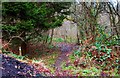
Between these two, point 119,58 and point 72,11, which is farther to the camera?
point 72,11

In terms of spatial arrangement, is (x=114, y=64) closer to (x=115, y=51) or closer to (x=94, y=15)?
(x=115, y=51)

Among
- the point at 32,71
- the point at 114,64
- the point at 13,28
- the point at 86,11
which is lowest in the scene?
the point at 114,64

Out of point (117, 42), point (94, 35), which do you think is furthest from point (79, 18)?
point (117, 42)

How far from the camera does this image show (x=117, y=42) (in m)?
10.6

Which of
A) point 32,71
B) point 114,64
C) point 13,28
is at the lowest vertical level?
point 114,64

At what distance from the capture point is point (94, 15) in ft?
40.6

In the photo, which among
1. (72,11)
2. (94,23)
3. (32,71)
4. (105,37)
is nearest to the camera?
(32,71)

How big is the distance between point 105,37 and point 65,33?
43.9 feet

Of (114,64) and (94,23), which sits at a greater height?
(94,23)

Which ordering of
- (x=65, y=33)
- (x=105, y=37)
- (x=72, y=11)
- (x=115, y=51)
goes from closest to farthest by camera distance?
(x=115, y=51)
(x=105, y=37)
(x=72, y=11)
(x=65, y=33)

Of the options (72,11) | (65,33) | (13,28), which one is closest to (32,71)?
(13,28)

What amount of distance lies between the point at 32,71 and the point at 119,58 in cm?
516

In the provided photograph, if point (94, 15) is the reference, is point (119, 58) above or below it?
below

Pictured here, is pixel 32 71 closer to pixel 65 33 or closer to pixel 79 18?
pixel 79 18
